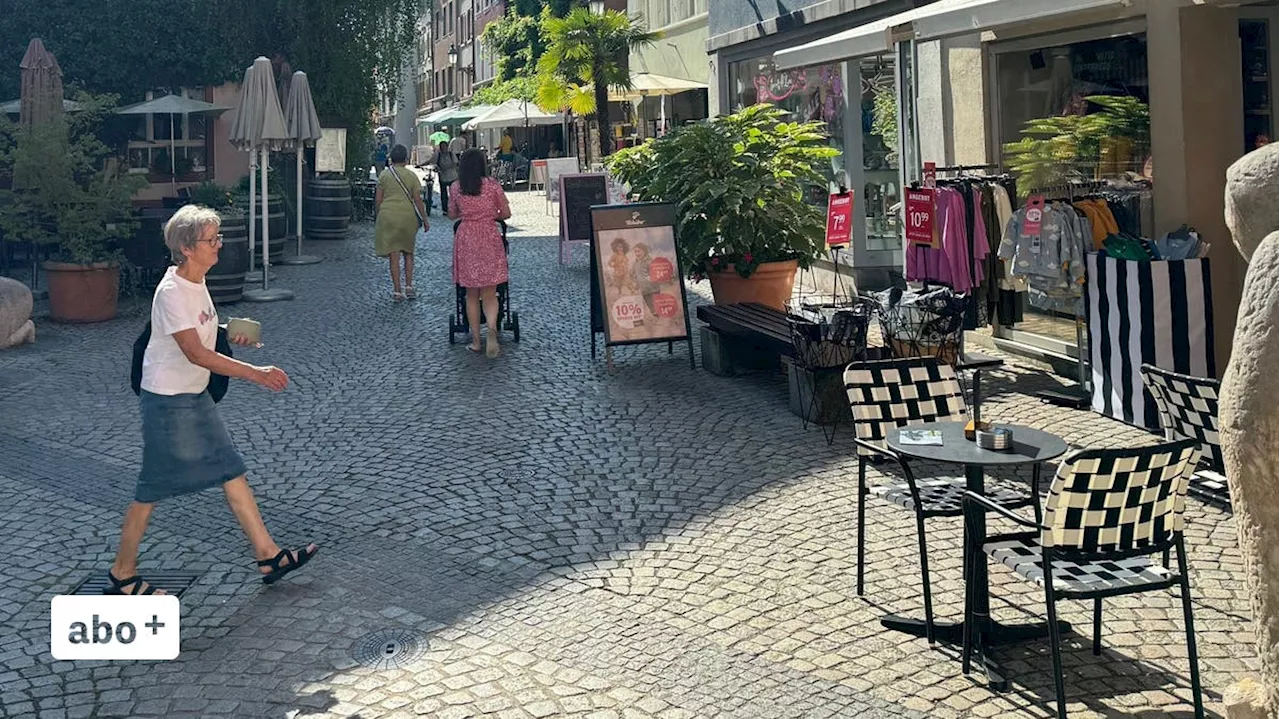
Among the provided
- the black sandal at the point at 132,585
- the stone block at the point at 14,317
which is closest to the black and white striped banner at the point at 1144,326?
the black sandal at the point at 132,585

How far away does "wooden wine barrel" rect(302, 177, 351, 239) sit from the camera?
24.0m

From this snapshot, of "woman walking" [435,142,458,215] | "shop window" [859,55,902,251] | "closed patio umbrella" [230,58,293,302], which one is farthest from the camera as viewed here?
"woman walking" [435,142,458,215]

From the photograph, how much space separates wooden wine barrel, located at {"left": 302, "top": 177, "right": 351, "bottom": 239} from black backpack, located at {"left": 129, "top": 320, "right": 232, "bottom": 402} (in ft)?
60.2

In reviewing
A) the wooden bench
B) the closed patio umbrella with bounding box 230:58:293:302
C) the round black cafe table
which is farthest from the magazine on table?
the closed patio umbrella with bounding box 230:58:293:302

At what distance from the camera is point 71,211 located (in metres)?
13.9

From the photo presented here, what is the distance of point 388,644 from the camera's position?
5.29 metres

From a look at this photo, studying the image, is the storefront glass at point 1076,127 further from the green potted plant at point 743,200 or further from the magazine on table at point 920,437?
the magazine on table at point 920,437

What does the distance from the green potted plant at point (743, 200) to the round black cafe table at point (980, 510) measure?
597 cm

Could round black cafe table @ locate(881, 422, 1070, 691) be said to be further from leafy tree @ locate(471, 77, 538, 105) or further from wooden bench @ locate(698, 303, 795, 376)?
leafy tree @ locate(471, 77, 538, 105)

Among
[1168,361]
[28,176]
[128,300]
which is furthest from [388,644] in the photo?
[128,300]

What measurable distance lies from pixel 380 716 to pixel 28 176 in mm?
10900

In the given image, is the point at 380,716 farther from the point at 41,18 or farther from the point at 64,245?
the point at 41,18

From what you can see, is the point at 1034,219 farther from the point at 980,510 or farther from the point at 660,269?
the point at 980,510

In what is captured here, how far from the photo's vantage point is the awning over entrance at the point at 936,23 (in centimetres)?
822
